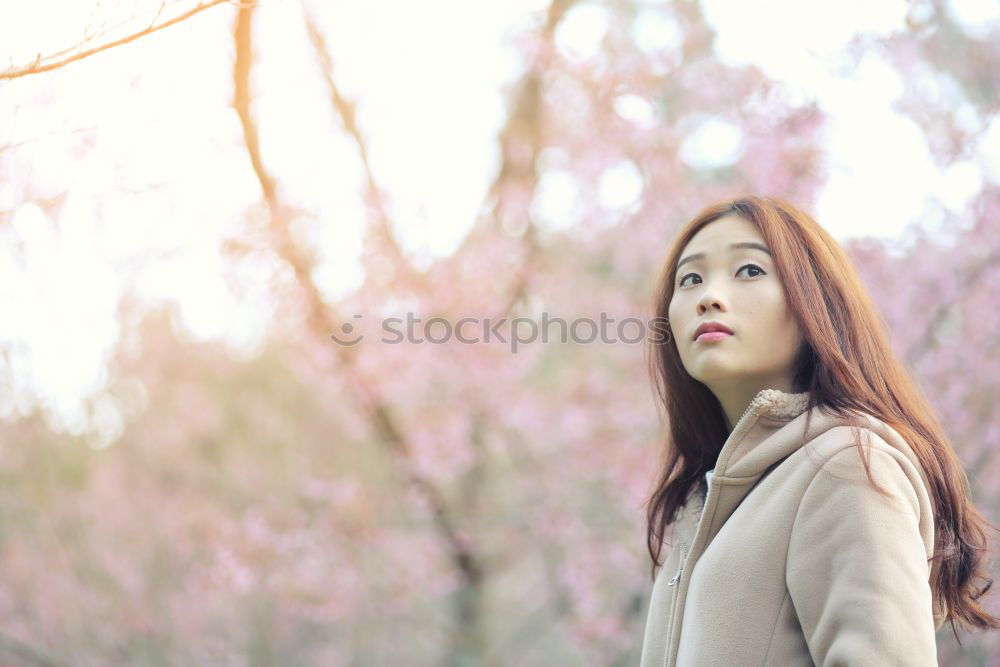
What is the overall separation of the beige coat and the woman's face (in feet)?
0.28

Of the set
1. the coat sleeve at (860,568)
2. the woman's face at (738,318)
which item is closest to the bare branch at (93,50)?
the woman's face at (738,318)

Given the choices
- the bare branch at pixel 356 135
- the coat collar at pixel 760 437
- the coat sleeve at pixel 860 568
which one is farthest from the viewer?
the bare branch at pixel 356 135

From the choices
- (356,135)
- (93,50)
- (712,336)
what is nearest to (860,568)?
(712,336)

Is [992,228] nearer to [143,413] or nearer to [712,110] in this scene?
[712,110]

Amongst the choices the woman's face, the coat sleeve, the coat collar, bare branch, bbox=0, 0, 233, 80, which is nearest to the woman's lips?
the woman's face

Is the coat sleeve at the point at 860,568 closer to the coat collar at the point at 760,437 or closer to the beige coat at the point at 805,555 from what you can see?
the beige coat at the point at 805,555

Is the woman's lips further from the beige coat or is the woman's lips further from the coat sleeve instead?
the coat sleeve

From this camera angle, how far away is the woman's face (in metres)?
1.47

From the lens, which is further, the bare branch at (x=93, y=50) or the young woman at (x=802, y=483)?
the bare branch at (x=93, y=50)

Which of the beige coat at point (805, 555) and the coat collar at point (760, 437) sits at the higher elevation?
the coat collar at point (760, 437)

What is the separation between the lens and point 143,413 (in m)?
8.09

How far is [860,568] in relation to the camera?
3.81 ft

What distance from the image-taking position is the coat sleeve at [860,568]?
3.67ft

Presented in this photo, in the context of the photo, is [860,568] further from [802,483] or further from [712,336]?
[712,336]
